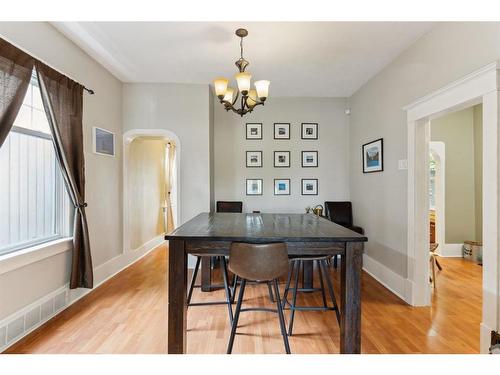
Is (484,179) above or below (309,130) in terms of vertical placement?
below

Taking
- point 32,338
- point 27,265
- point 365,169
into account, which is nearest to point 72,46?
point 27,265

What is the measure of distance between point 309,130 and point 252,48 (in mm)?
2104

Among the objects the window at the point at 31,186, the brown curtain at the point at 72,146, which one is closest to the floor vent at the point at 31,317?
the brown curtain at the point at 72,146

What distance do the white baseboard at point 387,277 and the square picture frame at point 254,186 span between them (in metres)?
1.92

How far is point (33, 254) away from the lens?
7.55 ft

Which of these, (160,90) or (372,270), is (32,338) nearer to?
(160,90)

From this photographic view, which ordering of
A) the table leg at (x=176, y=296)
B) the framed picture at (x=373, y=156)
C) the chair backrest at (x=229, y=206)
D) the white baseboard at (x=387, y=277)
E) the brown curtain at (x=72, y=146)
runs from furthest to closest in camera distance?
the chair backrest at (x=229, y=206) < the framed picture at (x=373, y=156) < the white baseboard at (x=387, y=277) < the brown curtain at (x=72, y=146) < the table leg at (x=176, y=296)

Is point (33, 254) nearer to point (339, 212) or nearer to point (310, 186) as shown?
point (310, 186)

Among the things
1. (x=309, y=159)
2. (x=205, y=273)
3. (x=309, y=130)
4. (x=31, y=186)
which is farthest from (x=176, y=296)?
(x=309, y=130)

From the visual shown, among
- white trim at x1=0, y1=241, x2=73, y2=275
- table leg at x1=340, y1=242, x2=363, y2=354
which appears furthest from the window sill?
table leg at x1=340, y1=242, x2=363, y2=354

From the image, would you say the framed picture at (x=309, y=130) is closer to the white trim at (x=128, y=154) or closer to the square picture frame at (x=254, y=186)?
the square picture frame at (x=254, y=186)

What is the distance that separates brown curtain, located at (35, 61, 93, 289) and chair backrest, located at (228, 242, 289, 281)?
189cm

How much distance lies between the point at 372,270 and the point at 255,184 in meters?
2.17

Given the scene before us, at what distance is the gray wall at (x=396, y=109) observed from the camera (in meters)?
2.14
